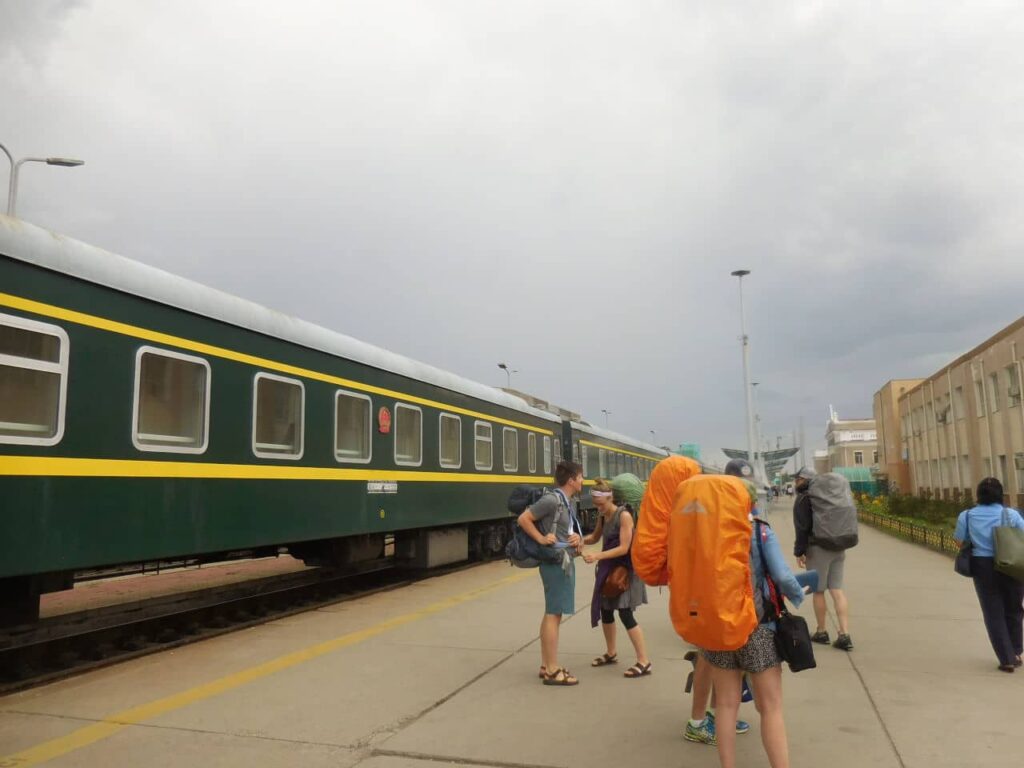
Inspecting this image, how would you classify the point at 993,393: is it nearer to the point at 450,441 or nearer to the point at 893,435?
the point at 450,441

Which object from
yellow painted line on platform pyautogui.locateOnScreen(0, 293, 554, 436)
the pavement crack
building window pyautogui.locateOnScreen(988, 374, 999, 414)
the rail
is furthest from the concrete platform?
building window pyautogui.locateOnScreen(988, 374, 999, 414)

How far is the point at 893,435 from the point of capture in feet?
176

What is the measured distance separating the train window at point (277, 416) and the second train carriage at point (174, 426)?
0.02 meters

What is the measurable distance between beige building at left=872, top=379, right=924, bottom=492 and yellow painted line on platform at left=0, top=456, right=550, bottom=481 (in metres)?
46.9

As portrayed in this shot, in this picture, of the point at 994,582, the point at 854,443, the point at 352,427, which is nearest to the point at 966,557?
the point at 994,582

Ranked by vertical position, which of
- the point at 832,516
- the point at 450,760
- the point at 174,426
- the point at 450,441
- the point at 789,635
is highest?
the point at 450,441

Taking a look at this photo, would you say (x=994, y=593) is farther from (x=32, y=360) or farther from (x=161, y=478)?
(x=32, y=360)

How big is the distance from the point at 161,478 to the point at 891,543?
17.4 meters

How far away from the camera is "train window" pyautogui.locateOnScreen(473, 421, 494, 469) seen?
13.8 metres

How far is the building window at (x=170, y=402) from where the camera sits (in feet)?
21.6

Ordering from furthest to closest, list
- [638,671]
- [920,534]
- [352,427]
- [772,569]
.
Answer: [920,534], [352,427], [638,671], [772,569]

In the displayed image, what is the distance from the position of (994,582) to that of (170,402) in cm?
690

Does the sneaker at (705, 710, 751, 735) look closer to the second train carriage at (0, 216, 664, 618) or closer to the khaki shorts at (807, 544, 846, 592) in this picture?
the khaki shorts at (807, 544, 846, 592)

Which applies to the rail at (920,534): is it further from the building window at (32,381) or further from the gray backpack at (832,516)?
the building window at (32,381)
